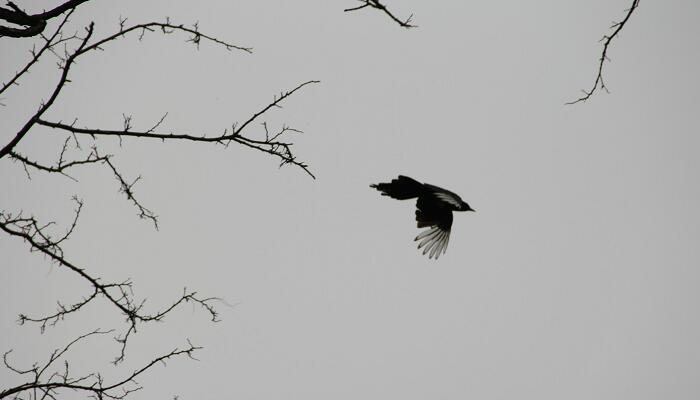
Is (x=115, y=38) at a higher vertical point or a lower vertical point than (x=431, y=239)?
lower

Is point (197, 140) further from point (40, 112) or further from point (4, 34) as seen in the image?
point (4, 34)

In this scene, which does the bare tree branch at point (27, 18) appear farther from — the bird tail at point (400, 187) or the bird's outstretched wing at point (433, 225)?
Result: the bird's outstretched wing at point (433, 225)

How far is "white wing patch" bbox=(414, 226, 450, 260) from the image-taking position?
845 centimetres

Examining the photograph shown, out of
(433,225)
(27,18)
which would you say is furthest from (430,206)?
(27,18)

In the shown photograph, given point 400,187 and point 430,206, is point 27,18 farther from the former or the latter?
point 430,206

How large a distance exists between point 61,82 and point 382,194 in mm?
4883

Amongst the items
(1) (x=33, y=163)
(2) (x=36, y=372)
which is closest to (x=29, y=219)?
(1) (x=33, y=163)

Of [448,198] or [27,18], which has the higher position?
[448,198]

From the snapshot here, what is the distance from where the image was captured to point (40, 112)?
336cm

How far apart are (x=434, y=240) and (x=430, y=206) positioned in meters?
0.54

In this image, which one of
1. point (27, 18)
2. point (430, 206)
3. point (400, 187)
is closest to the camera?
point (27, 18)

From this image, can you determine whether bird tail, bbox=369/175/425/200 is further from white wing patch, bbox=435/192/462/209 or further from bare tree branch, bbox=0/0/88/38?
bare tree branch, bbox=0/0/88/38

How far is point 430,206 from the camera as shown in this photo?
834 centimetres

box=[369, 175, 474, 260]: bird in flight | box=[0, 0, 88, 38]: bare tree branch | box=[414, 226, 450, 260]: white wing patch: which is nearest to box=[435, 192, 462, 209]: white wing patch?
box=[369, 175, 474, 260]: bird in flight
